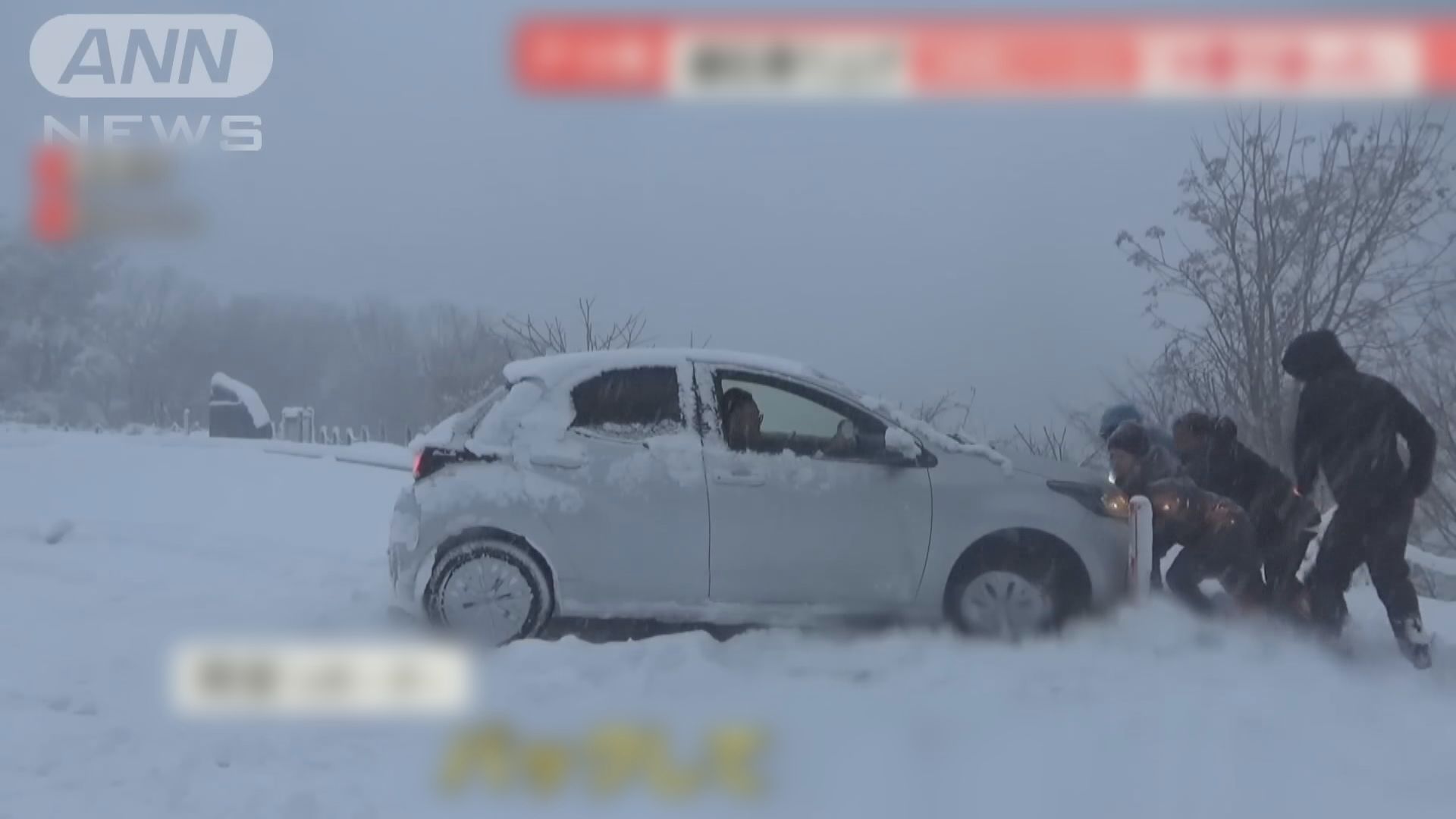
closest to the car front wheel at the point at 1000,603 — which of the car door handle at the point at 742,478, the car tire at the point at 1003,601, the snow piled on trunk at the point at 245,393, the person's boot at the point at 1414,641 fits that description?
the car tire at the point at 1003,601

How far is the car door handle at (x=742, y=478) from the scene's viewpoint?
5.04m

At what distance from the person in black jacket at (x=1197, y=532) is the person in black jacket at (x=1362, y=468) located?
0.31 metres

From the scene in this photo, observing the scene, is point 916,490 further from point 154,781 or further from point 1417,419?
point 154,781

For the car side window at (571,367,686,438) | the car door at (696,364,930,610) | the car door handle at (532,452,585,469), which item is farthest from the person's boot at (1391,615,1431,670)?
the car door handle at (532,452,585,469)

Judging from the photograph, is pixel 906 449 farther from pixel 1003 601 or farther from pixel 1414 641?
pixel 1414 641

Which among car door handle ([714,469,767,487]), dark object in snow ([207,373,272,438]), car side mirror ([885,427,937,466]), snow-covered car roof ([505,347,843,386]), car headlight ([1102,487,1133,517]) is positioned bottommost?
car headlight ([1102,487,1133,517])

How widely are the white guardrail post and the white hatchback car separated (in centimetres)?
17

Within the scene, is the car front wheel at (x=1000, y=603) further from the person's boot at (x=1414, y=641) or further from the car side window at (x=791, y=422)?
the person's boot at (x=1414, y=641)

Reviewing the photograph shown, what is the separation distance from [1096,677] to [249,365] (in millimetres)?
3417

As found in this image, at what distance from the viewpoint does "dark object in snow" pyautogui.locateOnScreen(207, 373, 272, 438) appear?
455cm

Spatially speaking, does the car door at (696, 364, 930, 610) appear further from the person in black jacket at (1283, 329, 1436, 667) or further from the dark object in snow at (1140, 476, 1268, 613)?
the person in black jacket at (1283, 329, 1436, 667)
